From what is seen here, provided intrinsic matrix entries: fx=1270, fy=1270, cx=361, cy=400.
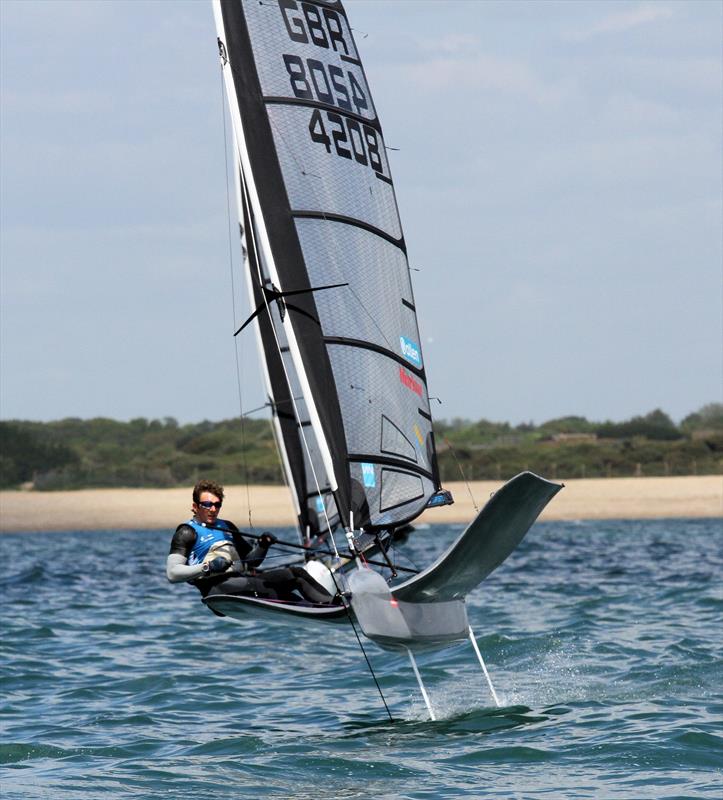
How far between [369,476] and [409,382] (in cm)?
128

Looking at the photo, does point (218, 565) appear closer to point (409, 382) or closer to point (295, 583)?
point (295, 583)

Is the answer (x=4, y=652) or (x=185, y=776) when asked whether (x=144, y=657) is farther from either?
(x=185, y=776)

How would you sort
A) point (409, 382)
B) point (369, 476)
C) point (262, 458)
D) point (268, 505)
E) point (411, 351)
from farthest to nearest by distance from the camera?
1. point (262, 458)
2. point (268, 505)
3. point (411, 351)
4. point (409, 382)
5. point (369, 476)

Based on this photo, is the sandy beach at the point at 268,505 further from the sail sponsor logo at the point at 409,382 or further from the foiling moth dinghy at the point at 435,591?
the foiling moth dinghy at the point at 435,591

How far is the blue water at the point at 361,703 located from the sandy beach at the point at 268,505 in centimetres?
2850

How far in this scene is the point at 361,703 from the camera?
11.4 m

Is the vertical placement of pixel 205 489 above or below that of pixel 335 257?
below

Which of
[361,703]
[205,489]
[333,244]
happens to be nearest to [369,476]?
[205,489]

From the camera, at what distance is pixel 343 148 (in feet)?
39.8

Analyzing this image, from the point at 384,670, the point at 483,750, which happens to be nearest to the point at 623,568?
the point at 384,670

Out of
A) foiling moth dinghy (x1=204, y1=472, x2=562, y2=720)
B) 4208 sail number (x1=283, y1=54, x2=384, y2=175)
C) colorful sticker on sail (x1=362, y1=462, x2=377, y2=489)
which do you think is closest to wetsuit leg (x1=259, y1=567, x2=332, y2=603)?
foiling moth dinghy (x1=204, y1=472, x2=562, y2=720)

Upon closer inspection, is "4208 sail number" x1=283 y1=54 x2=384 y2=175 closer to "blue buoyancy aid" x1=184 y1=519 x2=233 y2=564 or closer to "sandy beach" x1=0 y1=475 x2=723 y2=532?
"blue buoyancy aid" x1=184 y1=519 x2=233 y2=564

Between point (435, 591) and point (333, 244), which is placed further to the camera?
point (333, 244)

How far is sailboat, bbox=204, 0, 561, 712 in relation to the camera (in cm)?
1123
